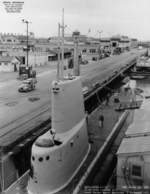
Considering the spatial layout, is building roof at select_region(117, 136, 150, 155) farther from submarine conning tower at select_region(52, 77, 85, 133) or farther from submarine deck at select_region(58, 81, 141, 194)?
submarine conning tower at select_region(52, 77, 85, 133)

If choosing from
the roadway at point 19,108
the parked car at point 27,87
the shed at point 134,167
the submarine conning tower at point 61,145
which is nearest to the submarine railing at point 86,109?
the roadway at point 19,108

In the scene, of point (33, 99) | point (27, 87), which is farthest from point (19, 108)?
point (27, 87)

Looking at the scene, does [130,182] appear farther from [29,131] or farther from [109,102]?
[109,102]

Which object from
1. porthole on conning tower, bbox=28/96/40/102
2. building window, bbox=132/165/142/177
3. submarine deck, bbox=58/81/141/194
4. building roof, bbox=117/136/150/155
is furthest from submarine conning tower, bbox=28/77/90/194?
porthole on conning tower, bbox=28/96/40/102

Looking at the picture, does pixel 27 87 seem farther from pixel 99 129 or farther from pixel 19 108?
pixel 99 129

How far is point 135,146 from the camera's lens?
13281 millimetres

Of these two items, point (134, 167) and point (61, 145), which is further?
point (61, 145)

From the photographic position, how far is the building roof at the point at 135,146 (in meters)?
12.5

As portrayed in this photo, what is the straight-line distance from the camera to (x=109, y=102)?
3375 centimetres

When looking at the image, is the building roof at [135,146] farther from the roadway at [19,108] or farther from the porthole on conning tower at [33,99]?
the porthole on conning tower at [33,99]

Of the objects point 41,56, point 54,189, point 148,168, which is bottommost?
point 54,189

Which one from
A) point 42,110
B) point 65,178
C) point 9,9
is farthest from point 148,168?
point 9,9

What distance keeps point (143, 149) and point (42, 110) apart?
46.2 ft

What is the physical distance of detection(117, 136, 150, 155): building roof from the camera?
12.5 m
